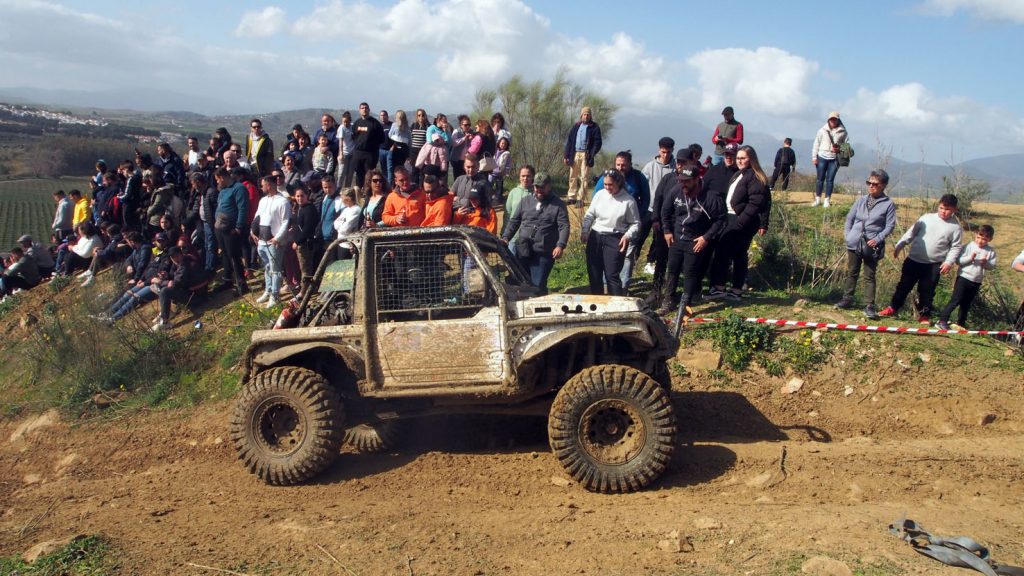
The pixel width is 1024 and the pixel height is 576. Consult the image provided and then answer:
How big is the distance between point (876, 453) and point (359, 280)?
4879 mm

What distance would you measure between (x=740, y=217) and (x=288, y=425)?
18.8ft

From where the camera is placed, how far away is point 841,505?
5254 millimetres

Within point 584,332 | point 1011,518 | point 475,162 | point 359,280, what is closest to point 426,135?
point 475,162

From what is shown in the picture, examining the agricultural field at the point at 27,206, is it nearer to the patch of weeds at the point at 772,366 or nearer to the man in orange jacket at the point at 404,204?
the man in orange jacket at the point at 404,204

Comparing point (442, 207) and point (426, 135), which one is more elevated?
point (426, 135)

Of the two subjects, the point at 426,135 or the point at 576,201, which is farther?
the point at 576,201

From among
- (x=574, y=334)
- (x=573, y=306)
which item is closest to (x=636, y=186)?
(x=573, y=306)

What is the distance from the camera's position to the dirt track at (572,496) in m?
4.57

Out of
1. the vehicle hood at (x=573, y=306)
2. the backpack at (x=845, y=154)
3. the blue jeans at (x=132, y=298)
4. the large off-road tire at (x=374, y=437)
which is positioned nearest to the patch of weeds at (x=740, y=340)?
the vehicle hood at (x=573, y=306)

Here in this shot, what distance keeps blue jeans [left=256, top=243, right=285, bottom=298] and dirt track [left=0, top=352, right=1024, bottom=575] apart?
2.72 meters

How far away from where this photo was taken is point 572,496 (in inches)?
220

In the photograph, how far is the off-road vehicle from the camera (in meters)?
5.48

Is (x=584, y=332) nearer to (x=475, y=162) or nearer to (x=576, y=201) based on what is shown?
(x=475, y=162)

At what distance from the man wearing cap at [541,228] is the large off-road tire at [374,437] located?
8.47 feet
